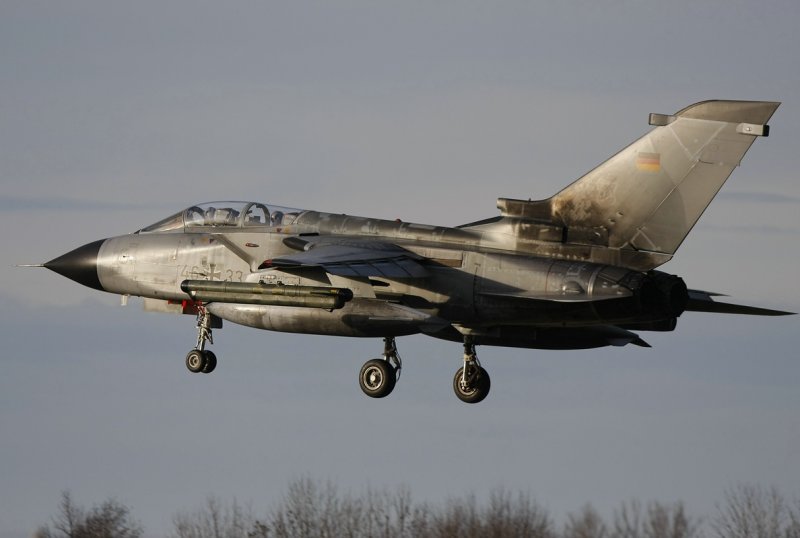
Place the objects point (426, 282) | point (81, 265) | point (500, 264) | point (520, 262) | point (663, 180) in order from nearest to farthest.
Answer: point (663, 180), point (520, 262), point (500, 264), point (426, 282), point (81, 265)

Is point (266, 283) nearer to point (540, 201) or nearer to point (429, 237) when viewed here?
point (429, 237)

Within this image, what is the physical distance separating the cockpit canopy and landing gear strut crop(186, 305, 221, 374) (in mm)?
1647

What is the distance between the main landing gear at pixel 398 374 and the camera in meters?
31.0

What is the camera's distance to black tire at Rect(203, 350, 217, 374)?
32531mm

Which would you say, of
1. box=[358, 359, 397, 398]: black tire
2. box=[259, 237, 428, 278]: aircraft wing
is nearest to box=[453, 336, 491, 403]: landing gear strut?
box=[358, 359, 397, 398]: black tire

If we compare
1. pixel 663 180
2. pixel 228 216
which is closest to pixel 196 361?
Result: pixel 228 216

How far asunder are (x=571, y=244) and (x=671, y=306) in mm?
1994

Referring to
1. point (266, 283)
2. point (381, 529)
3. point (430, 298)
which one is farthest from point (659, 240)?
point (381, 529)

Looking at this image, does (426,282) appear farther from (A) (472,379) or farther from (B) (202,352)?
(B) (202,352)

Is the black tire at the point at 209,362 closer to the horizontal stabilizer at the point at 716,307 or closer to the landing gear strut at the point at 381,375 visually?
the landing gear strut at the point at 381,375

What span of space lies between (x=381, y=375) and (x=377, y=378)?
11 centimetres

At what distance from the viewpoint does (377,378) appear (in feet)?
102

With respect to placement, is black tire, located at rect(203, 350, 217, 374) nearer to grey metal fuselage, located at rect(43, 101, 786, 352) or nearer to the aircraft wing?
grey metal fuselage, located at rect(43, 101, 786, 352)

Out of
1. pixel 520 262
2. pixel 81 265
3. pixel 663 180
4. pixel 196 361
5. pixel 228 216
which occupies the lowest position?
pixel 196 361
